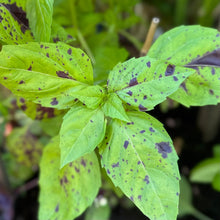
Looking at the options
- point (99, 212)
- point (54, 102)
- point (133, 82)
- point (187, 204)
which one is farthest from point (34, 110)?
point (187, 204)

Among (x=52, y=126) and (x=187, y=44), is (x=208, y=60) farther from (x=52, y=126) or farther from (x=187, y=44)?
(x=52, y=126)

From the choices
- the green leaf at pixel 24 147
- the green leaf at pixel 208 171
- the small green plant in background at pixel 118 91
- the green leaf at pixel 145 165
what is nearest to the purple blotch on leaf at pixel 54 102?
the small green plant in background at pixel 118 91

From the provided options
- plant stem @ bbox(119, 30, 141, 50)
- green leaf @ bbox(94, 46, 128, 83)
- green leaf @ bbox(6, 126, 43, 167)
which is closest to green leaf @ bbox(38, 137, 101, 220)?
green leaf @ bbox(94, 46, 128, 83)

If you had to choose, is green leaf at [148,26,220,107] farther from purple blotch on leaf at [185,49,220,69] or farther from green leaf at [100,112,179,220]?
green leaf at [100,112,179,220]

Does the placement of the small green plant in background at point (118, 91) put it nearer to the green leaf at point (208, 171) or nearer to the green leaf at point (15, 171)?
the green leaf at point (208, 171)

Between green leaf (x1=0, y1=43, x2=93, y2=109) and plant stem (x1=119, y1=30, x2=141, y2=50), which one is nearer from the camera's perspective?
green leaf (x1=0, y1=43, x2=93, y2=109)

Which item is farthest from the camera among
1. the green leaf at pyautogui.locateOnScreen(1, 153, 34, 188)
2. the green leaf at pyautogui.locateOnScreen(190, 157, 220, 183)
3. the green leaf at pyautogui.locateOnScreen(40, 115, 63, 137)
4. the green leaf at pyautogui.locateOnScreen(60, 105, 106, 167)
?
the green leaf at pyautogui.locateOnScreen(1, 153, 34, 188)
